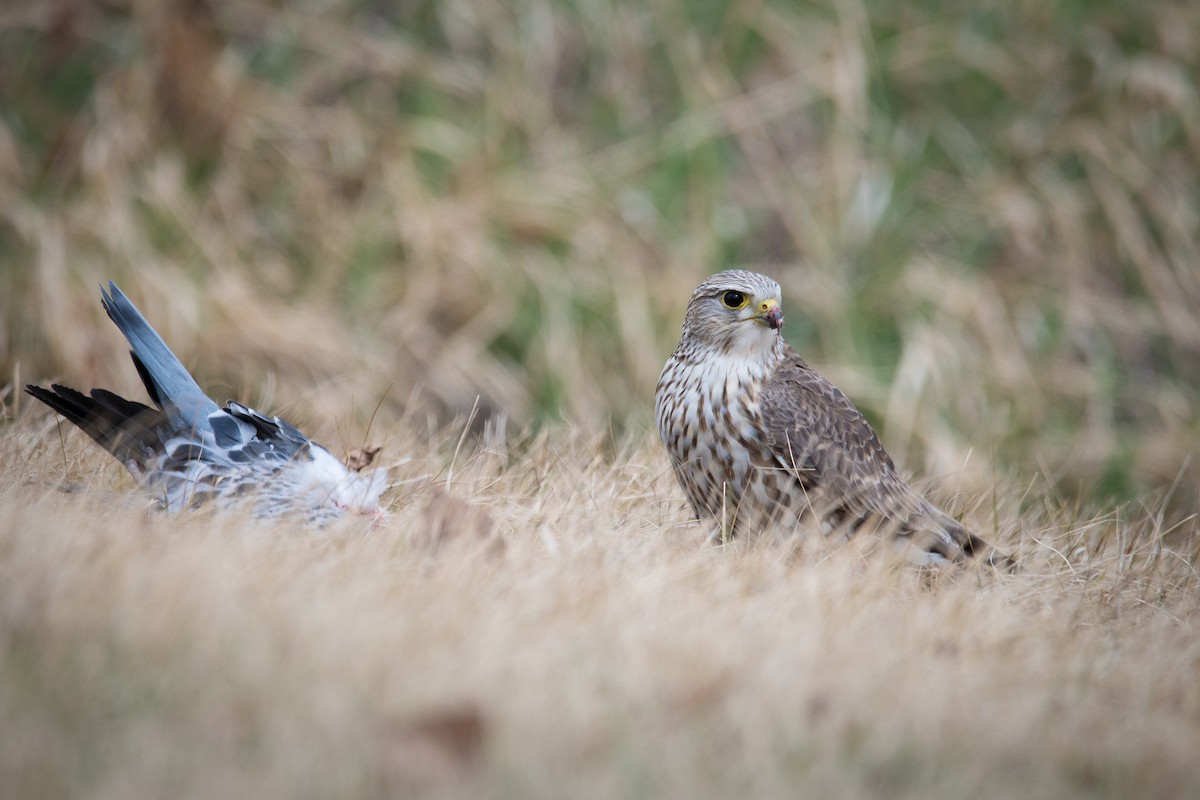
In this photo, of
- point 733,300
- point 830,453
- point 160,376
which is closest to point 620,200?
point 733,300

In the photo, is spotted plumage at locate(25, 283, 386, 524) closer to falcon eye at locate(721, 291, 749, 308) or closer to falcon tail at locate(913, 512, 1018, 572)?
falcon eye at locate(721, 291, 749, 308)

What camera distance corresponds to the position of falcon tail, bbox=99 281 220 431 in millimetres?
3082

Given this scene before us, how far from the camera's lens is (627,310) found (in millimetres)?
6703

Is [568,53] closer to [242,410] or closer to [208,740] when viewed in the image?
[242,410]

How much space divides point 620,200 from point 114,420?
4.45m

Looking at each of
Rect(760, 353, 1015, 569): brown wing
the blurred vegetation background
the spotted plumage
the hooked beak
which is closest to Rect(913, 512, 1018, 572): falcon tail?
Rect(760, 353, 1015, 569): brown wing

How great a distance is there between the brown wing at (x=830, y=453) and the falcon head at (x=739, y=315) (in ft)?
0.39

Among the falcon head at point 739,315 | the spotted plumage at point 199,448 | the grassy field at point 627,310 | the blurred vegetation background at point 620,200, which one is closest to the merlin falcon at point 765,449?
the falcon head at point 739,315

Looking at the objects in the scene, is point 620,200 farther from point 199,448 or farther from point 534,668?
point 534,668

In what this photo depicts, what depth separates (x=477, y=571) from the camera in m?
2.54

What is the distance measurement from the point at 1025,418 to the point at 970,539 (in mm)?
3920

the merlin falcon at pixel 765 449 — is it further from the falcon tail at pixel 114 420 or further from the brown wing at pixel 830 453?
the falcon tail at pixel 114 420

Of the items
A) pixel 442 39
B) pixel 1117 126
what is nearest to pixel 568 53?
pixel 442 39

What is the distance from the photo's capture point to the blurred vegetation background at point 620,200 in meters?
6.48
